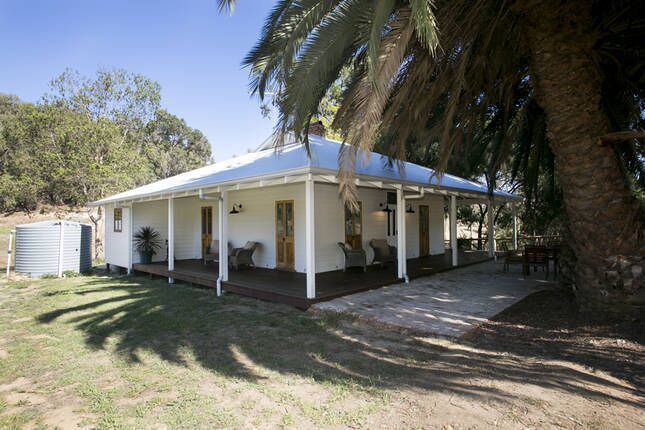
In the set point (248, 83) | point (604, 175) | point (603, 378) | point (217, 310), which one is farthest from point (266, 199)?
point (603, 378)

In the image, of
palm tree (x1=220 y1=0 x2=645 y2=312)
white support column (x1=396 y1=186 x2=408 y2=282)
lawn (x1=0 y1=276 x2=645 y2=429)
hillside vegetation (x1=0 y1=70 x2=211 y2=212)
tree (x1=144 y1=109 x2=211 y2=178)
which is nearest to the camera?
lawn (x1=0 y1=276 x2=645 y2=429)

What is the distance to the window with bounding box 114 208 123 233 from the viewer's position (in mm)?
14055

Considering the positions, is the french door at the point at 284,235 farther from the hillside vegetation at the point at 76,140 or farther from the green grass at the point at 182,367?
the hillside vegetation at the point at 76,140

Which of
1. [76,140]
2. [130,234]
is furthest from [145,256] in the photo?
[76,140]

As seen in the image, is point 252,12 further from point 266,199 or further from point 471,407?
point 471,407

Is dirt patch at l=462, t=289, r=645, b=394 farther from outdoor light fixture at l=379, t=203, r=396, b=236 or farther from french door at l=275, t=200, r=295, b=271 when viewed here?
outdoor light fixture at l=379, t=203, r=396, b=236

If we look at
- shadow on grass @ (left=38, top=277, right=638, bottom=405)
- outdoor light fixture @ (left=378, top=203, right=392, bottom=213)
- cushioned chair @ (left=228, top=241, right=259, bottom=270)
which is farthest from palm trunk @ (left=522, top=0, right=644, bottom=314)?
cushioned chair @ (left=228, top=241, right=259, bottom=270)

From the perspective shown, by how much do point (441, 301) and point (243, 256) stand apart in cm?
600

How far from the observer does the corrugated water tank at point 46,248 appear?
12750mm

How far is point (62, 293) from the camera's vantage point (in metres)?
9.65

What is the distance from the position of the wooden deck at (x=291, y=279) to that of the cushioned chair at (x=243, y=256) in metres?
0.27

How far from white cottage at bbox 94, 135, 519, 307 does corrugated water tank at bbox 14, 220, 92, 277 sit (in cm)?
143

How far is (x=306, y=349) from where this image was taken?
489cm

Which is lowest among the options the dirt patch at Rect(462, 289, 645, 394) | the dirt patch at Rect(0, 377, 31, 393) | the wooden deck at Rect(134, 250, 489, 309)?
the dirt patch at Rect(0, 377, 31, 393)
